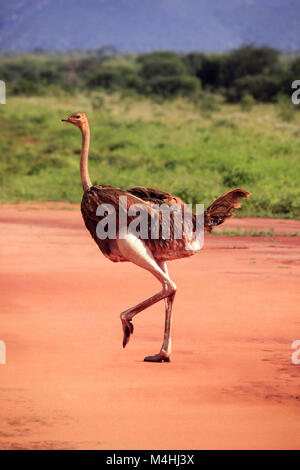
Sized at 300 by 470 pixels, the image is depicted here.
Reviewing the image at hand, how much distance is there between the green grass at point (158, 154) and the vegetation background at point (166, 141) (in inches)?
1.0

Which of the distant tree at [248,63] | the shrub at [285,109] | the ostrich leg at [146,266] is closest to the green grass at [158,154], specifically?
the shrub at [285,109]

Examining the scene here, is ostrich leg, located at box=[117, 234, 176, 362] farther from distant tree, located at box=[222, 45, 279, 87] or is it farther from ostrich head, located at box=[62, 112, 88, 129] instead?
distant tree, located at box=[222, 45, 279, 87]

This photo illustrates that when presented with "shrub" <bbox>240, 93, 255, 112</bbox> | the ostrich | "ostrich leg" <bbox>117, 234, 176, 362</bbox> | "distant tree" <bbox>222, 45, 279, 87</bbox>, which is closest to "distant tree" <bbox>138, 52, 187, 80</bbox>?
"distant tree" <bbox>222, 45, 279, 87</bbox>

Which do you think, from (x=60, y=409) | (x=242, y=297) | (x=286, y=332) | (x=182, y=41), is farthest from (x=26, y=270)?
(x=182, y=41)

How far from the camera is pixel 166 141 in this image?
22.4 m

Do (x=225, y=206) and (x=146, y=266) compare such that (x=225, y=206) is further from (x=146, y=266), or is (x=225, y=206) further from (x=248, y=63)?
(x=248, y=63)

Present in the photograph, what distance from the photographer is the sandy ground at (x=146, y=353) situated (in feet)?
16.6

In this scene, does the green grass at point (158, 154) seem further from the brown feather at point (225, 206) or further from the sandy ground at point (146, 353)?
the brown feather at point (225, 206)

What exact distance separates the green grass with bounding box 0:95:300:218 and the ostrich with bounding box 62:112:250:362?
806cm

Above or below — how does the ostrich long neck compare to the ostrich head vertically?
below

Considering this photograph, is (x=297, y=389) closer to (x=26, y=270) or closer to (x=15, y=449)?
(x=15, y=449)

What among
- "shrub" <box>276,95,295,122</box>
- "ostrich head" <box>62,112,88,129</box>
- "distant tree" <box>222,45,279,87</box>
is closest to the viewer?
"ostrich head" <box>62,112,88,129</box>

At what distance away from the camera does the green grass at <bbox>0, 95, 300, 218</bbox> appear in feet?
55.9

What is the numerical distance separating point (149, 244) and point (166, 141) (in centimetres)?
1604
